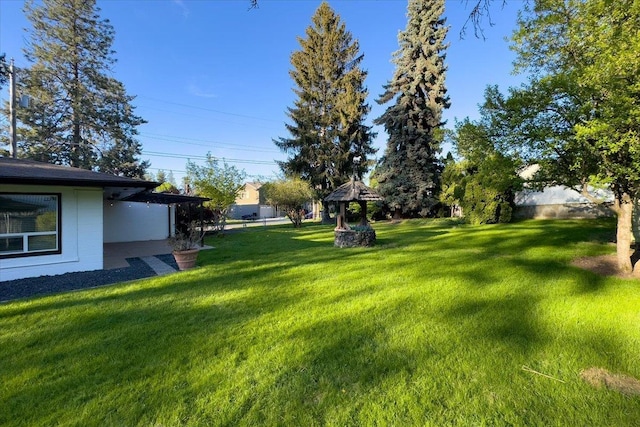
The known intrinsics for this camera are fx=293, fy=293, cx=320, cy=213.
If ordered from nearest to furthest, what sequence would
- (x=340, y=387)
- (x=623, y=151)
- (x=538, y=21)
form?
(x=340, y=387)
(x=623, y=151)
(x=538, y=21)

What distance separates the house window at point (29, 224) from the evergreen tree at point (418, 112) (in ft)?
56.2

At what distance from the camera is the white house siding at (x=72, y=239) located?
6699 mm

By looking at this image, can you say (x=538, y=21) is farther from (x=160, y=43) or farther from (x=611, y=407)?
(x=160, y=43)

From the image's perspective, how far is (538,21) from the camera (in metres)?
6.01

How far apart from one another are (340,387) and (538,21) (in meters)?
7.76

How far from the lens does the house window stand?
6.65 meters

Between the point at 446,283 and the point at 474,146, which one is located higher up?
the point at 474,146

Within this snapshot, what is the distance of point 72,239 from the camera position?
7277 mm

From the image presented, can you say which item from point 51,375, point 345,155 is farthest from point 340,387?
point 345,155

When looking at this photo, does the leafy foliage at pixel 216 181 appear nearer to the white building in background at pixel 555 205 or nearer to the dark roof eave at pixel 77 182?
the dark roof eave at pixel 77 182

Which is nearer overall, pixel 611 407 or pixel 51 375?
pixel 611 407

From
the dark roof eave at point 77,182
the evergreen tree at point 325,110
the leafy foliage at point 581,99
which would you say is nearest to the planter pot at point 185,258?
the dark roof eave at point 77,182

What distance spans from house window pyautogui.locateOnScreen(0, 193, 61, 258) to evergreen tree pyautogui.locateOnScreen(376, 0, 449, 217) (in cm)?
1712

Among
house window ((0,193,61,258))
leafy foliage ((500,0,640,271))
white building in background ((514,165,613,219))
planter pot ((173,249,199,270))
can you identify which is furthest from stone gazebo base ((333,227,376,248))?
white building in background ((514,165,613,219))
